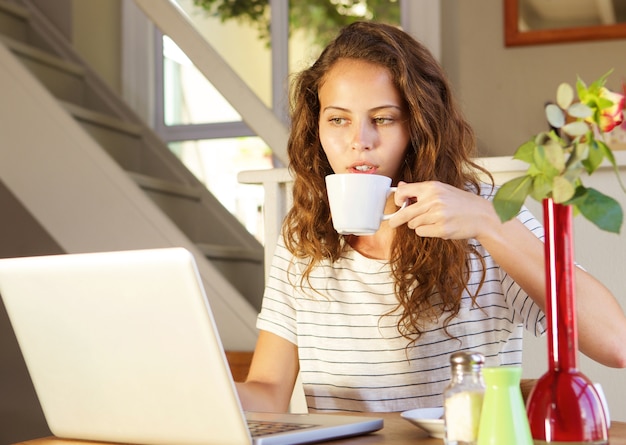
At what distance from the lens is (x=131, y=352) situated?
3.22 feet

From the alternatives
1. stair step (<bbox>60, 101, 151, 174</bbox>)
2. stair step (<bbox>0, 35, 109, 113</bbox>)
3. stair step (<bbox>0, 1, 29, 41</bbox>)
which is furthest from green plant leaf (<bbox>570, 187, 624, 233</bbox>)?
stair step (<bbox>0, 1, 29, 41</bbox>)

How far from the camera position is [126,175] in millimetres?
2934

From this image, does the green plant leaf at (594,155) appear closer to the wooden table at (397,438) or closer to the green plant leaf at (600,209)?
the green plant leaf at (600,209)

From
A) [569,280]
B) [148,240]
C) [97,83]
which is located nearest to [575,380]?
[569,280]

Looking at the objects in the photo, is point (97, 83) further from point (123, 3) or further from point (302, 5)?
point (302, 5)

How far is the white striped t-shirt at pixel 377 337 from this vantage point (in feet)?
5.23

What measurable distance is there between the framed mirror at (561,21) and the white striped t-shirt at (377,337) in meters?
2.60

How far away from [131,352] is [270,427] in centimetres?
19

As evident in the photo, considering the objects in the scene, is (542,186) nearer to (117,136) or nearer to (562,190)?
(562,190)

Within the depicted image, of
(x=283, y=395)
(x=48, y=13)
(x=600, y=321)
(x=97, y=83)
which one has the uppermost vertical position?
(x=48, y=13)

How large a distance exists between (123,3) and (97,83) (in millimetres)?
525

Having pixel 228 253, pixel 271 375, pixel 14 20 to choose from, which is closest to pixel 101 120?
pixel 228 253

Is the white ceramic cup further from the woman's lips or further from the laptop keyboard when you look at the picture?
the woman's lips

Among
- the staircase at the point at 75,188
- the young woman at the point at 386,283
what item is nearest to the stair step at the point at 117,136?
the staircase at the point at 75,188
